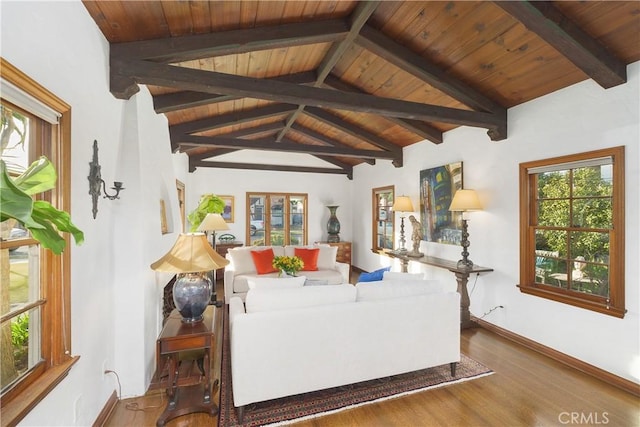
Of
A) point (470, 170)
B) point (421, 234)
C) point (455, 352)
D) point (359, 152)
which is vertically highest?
point (359, 152)

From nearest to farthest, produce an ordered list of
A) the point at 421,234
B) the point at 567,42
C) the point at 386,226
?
the point at 567,42, the point at 421,234, the point at 386,226

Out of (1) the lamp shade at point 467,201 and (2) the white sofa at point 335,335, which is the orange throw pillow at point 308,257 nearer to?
(1) the lamp shade at point 467,201

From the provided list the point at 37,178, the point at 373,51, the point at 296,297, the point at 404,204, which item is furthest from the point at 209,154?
the point at 37,178

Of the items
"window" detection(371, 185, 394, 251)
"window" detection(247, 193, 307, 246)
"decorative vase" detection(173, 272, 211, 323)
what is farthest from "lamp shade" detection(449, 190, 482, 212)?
"window" detection(247, 193, 307, 246)

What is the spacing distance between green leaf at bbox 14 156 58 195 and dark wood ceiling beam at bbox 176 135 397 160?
12.7ft

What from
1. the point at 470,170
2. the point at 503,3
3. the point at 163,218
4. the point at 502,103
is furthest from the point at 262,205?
the point at 503,3

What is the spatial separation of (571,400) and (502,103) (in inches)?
116

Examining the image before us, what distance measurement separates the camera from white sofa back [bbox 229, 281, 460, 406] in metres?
2.02

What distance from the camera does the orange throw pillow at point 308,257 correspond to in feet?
15.9

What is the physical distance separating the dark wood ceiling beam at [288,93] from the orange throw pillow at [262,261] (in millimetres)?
2527

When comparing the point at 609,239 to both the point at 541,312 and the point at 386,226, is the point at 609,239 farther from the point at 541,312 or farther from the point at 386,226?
the point at 386,226

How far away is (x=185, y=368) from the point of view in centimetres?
233

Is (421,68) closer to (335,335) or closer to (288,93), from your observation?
(288,93)

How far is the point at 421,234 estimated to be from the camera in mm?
4883
